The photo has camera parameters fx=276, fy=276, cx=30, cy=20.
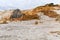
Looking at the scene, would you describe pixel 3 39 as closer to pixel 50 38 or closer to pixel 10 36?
pixel 10 36

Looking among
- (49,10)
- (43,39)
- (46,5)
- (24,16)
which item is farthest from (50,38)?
(46,5)

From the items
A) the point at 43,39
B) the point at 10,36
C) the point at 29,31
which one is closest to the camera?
the point at 43,39

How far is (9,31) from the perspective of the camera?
2072cm

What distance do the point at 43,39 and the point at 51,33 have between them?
247 centimetres

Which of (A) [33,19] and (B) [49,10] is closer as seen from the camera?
(A) [33,19]

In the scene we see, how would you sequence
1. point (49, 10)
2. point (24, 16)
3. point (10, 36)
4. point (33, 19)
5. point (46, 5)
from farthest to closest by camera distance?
point (46, 5), point (49, 10), point (24, 16), point (33, 19), point (10, 36)

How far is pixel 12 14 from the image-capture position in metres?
32.7

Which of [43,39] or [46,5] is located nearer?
[43,39]

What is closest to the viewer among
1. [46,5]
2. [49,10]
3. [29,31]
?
[29,31]

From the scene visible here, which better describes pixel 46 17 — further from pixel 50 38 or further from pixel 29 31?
pixel 50 38

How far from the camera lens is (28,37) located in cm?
1781

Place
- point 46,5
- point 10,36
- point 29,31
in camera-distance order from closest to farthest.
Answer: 1. point 10,36
2. point 29,31
3. point 46,5

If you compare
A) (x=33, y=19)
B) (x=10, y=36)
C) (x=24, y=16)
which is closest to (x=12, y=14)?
(x=24, y=16)

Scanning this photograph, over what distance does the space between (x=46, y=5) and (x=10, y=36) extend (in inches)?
717
